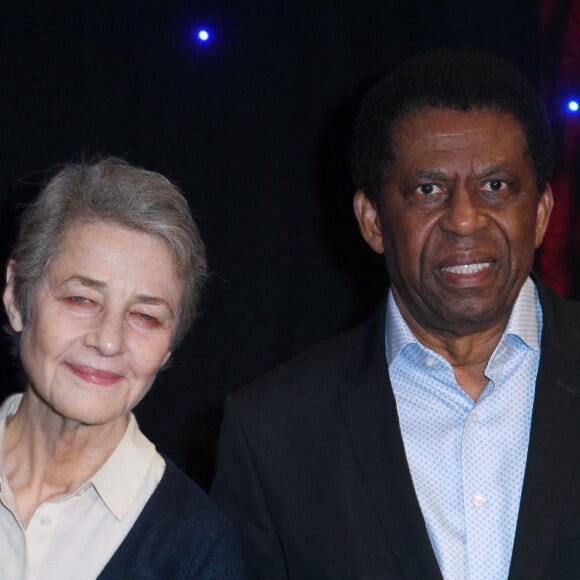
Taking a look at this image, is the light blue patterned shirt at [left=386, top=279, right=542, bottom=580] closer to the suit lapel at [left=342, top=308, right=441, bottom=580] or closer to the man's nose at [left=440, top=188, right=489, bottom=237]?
the suit lapel at [left=342, top=308, right=441, bottom=580]

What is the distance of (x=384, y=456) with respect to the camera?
6.14 ft

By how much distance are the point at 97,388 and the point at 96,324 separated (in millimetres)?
110

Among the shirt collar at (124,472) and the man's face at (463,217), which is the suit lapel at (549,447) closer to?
the man's face at (463,217)

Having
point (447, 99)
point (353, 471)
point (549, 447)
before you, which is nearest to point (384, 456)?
point (353, 471)

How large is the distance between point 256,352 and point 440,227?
951 mm

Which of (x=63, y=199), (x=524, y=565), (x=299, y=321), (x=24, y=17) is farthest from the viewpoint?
(x=299, y=321)

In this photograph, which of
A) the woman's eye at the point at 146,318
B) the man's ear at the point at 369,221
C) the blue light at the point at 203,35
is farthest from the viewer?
the blue light at the point at 203,35

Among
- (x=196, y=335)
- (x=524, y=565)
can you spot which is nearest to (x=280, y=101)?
(x=196, y=335)

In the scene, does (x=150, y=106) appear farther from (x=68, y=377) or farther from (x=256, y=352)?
(x=68, y=377)

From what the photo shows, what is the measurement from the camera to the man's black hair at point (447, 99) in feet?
6.34

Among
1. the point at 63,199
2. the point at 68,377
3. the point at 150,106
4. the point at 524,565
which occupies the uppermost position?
the point at 150,106

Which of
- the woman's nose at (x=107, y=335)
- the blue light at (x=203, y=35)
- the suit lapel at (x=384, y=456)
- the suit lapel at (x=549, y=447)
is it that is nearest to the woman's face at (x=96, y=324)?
the woman's nose at (x=107, y=335)

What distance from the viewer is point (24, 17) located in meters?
2.53

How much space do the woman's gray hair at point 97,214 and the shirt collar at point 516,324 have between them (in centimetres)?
41
